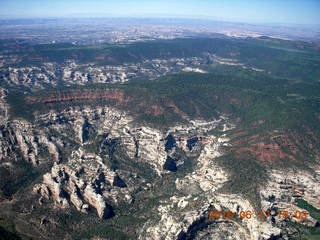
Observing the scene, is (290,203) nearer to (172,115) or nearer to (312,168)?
(312,168)

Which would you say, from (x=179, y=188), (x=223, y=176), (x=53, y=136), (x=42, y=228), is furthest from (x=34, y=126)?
(x=223, y=176)

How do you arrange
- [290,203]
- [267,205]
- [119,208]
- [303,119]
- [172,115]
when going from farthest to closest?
[172,115] < [303,119] < [119,208] < [290,203] < [267,205]

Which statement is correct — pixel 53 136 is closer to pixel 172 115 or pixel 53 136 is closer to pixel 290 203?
pixel 172 115

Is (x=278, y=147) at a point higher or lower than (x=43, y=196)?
→ higher

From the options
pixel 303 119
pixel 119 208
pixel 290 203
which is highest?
pixel 303 119

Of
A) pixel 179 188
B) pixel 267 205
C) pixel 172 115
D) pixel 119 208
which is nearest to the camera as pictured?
pixel 267 205

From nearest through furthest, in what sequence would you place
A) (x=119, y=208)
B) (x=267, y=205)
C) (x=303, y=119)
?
1. (x=267, y=205)
2. (x=119, y=208)
3. (x=303, y=119)

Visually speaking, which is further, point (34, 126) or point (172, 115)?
point (172, 115)

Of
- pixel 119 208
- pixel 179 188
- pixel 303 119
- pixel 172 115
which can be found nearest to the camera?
pixel 119 208

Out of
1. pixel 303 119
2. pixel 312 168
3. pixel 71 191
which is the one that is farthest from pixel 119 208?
pixel 303 119
